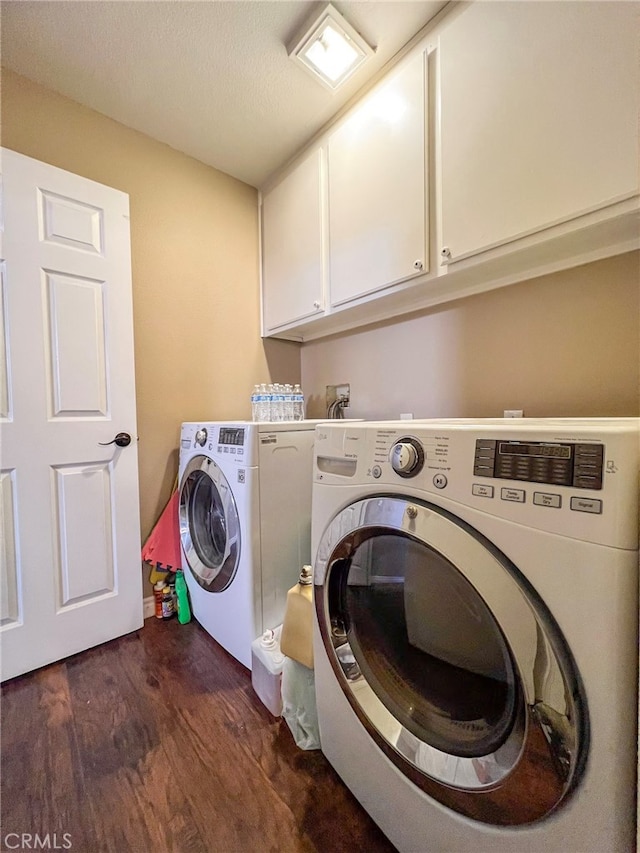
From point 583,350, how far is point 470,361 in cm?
38

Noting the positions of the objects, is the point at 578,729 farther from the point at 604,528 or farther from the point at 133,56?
the point at 133,56

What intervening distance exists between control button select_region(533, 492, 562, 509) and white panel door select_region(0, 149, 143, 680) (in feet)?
5.19

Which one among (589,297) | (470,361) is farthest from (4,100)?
(589,297)

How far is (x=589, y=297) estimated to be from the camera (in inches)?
43.7

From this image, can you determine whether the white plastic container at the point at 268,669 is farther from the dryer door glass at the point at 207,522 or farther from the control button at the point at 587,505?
the control button at the point at 587,505

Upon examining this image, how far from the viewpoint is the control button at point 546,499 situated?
48 cm

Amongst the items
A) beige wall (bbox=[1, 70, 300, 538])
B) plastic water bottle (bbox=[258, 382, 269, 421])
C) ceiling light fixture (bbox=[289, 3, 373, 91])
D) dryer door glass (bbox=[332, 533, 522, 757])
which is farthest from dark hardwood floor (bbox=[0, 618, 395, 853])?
ceiling light fixture (bbox=[289, 3, 373, 91])

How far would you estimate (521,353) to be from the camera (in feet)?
4.14

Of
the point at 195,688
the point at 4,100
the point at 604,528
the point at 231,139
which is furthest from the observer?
the point at 231,139

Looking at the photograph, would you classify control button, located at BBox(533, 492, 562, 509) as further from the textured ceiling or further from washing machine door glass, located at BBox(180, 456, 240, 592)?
the textured ceiling

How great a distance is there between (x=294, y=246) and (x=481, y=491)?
169 centimetres

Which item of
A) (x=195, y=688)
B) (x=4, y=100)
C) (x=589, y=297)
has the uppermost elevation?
(x=4, y=100)

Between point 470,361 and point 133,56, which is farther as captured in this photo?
point 470,361

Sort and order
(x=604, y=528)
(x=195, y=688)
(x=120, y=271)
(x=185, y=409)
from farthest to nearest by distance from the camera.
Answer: (x=185, y=409)
(x=120, y=271)
(x=195, y=688)
(x=604, y=528)
